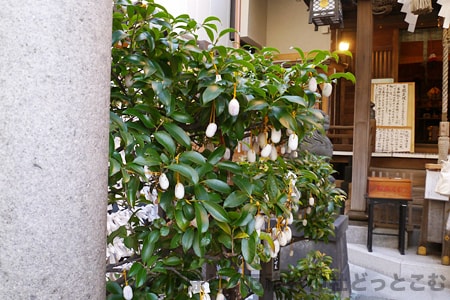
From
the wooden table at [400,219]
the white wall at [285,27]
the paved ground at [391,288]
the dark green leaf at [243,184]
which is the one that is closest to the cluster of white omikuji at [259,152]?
the dark green leaf at [243,184]

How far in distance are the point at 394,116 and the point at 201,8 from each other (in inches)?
229

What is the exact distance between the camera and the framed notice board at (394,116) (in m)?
9.10

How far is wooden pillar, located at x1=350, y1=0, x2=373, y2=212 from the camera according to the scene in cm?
691

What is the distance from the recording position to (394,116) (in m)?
9.36

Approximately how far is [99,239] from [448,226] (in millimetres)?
5367

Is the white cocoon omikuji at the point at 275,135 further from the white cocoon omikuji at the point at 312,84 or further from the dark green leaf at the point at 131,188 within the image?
the dark green leaf at the point at 131,188

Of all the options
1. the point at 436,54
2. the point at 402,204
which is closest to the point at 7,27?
the point at 402,204

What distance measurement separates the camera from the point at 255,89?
1.31 meters

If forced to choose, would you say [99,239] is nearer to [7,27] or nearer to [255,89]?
[7,27]

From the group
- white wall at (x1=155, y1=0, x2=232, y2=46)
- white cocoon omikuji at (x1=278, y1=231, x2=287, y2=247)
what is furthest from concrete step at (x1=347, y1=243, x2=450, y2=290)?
white cocoon omikuji at (x1=278, y1=231, x2=287, y2=247)

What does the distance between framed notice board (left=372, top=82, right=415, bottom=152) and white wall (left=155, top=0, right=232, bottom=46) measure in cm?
455

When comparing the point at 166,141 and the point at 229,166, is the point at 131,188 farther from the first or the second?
the point at 229,166

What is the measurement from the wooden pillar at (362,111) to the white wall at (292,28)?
2564 mm

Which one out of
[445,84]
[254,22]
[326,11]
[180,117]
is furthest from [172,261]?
[254,22]
